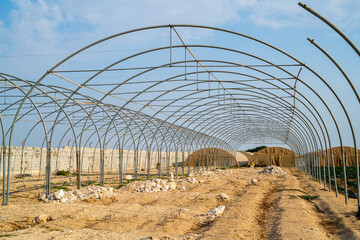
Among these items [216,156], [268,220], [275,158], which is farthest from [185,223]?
[275,158]

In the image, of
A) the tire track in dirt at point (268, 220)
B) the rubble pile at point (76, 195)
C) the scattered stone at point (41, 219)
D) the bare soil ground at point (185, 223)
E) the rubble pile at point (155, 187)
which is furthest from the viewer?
the rubble pile at point (155, 187)

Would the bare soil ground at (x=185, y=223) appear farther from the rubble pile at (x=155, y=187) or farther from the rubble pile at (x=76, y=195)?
the rubble pile at (x=155, y=187)

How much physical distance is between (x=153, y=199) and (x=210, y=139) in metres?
24.6

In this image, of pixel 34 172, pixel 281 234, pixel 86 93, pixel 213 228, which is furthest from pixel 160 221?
pixel 34 172

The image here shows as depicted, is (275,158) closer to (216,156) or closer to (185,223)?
(216,156)

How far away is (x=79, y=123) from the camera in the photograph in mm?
27094

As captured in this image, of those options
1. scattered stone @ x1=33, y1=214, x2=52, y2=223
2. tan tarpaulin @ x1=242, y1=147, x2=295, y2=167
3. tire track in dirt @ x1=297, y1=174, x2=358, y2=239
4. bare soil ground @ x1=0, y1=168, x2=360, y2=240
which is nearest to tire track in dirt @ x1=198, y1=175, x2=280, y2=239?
bare soil ground @ x1=0, y1=168, x2=360, y2=240

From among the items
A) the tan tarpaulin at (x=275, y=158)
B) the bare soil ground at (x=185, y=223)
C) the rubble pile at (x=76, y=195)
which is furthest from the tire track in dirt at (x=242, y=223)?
the tan tarpaulin at (x=275, y=158)

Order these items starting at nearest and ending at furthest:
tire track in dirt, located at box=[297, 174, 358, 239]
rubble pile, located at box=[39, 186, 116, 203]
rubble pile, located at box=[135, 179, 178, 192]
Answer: tire track in dirt, located at box=[297, 174, 358, 239]
rubble pile, located at box=[39, 186, 116, 203]
rubble pile, located at box=[135, 179, 178, 192]

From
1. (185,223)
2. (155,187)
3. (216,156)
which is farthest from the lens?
(216,156)

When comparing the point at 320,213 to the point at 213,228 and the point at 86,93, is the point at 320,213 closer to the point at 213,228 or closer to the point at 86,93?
the point at 213,228

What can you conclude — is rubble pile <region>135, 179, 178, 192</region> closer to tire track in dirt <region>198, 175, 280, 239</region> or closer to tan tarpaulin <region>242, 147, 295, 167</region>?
tire track in dirt <region>198, 175, 280, 239</region>

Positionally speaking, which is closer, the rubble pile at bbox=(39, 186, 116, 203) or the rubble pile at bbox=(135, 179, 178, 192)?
the rubble pile at bbox=(39, 186, 116, 203)

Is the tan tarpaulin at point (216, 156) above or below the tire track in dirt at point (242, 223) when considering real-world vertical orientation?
above
